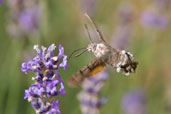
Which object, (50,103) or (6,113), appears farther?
(6,113)

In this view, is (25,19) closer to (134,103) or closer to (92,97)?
(92,97)

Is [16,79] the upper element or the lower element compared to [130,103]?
upper

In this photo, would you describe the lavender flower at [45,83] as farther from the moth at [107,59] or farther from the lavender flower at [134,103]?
the lavender flower at [134,103]

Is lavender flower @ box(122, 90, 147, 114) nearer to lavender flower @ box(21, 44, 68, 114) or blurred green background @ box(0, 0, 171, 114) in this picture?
blurred green background @ box(0, 0, 171, 114)

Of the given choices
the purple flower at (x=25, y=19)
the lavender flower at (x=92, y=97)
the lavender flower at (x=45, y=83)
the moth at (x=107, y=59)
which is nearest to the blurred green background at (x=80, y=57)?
the purple flower at (x=25, y=19)

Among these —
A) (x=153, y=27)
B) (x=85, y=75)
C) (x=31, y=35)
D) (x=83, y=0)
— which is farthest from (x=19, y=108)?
(x=85, y=75)

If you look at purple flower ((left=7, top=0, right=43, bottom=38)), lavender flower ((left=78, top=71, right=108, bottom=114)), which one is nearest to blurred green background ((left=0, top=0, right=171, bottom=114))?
purple flower ((left=7, top=0, right=43, bottom=38))

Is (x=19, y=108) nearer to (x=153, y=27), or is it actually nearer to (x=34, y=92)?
(x=153, y=27)
